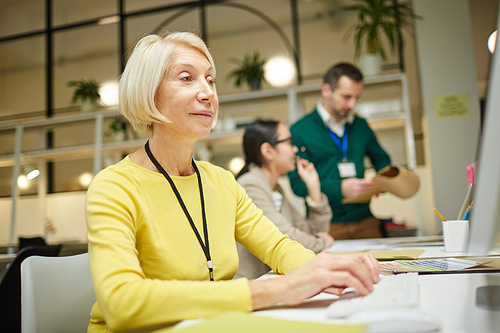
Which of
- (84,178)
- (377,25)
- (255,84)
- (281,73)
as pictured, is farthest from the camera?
(84,178)

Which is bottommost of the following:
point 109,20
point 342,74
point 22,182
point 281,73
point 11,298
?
point 11,298

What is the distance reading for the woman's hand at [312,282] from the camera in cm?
73

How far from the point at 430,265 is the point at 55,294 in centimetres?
101

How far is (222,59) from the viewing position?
17.1 ft

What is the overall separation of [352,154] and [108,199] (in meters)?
2.20

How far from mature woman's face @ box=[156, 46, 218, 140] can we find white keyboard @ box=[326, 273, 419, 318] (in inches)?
23.4

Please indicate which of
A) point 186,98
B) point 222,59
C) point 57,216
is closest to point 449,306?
point 186,98

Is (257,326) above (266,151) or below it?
below

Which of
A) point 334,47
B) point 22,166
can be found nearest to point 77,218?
point 22,166

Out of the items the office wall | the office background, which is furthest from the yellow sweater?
the office wall

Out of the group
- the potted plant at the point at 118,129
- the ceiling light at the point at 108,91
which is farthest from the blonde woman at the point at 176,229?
the ceiling light at the point at 108,91

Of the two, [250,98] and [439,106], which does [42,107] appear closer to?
[250,98]

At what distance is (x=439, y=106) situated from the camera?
330 cm

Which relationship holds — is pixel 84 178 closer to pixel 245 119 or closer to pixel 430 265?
pixel 245 119
